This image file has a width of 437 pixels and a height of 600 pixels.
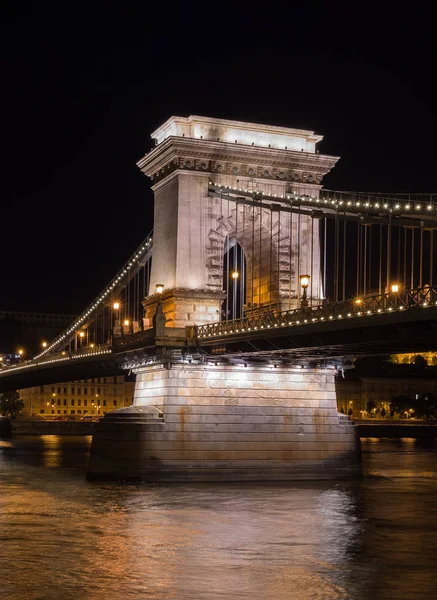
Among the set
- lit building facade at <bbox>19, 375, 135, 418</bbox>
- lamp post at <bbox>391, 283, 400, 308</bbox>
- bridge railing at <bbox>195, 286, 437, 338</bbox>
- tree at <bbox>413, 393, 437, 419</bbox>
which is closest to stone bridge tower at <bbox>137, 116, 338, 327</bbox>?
bridge railing at <bbox>195, 286, 437, 338</bbox>

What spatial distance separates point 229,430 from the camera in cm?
4672

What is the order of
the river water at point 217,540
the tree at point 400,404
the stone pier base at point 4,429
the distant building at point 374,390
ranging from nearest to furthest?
the river water at point 217,540 < the stone pier base at point 4,429 < the tree at point 400,404 < the distant building at point 374,390

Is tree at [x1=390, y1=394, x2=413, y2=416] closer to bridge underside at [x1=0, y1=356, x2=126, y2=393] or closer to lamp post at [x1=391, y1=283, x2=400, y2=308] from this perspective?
bridge underside at [x1=0, y1=356, x2=126, y2=393]

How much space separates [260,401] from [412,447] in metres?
46.9

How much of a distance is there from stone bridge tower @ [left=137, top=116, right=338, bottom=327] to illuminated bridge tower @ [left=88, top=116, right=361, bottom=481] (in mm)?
50

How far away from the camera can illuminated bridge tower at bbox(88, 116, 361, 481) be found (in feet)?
152

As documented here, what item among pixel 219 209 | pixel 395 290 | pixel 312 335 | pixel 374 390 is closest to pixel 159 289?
pixel 219 209

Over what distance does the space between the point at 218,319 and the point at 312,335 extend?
1043 centimetres

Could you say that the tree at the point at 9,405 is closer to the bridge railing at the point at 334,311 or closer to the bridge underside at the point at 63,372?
the bridge underside at the point at 63,372

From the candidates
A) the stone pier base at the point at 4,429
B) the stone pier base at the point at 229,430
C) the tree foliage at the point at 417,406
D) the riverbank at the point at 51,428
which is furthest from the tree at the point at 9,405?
the stone pier base at the point at 229,430

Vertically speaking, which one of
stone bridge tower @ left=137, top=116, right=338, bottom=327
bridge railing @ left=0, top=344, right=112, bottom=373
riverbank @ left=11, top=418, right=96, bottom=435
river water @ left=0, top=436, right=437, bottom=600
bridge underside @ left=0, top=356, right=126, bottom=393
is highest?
stone bridge tower @ left=137, top=116, right=338, bottom=327

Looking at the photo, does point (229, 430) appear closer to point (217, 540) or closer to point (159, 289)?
point (159, 289)

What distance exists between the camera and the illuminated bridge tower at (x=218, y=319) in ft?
152

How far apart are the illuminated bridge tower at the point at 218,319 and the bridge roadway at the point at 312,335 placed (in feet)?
1.21
